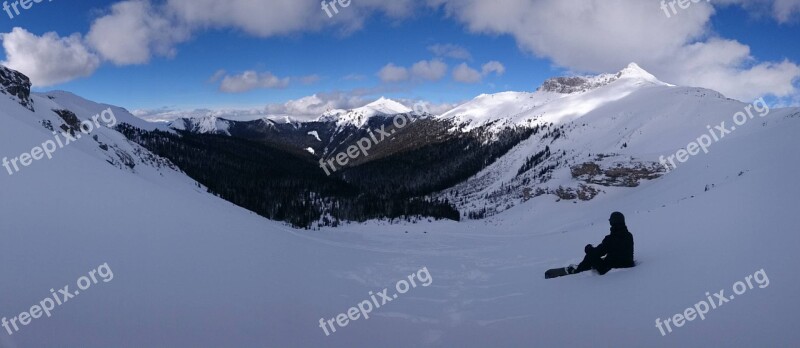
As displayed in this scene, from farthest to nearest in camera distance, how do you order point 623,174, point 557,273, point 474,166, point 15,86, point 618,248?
point 474,166
point 623,174
point 15,86
point 557,273
point 618,248

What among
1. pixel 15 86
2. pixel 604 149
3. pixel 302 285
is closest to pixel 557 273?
pixel 302 285

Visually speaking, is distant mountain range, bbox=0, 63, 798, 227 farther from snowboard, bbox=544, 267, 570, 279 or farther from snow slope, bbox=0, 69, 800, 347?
snowboard, bbox=544, 267, 570, 279

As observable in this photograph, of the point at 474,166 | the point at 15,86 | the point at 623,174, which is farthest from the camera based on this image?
the point at 474,166

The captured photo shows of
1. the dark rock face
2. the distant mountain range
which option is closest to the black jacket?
the distant mountain range

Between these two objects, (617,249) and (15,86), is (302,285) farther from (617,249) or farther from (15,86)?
(15,86)

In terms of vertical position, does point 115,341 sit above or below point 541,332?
above

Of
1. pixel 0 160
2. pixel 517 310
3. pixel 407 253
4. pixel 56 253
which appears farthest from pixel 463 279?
pixel 0 160

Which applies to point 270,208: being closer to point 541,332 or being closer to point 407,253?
point 407,253
